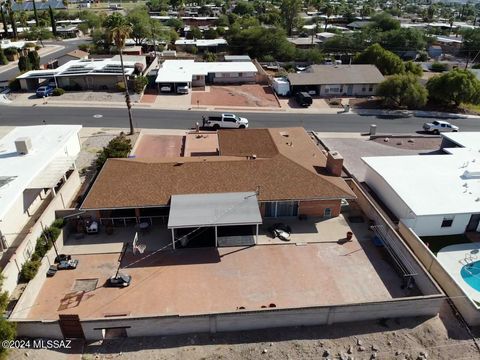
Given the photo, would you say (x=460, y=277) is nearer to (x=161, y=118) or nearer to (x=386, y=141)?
(x=386, y=141)

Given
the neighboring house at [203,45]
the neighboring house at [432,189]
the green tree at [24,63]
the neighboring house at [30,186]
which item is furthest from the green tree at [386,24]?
the neighboring house at [30,186]

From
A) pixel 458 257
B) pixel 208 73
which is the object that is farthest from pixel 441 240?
pixel 208 73

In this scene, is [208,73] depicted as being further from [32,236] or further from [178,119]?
[32,236]

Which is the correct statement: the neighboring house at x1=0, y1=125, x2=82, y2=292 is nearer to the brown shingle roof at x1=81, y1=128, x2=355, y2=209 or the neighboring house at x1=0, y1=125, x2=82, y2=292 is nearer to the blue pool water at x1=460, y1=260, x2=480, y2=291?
the brown shingle roof at x1=81, y1=128, x2=355, y2=209

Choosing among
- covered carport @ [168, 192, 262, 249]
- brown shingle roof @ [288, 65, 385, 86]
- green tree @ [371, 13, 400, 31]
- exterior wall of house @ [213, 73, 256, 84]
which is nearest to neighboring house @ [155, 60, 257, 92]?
exterior wall of house @ [213, 73, 256, 84]

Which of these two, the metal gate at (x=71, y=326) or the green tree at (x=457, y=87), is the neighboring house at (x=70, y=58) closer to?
the metal gate at (x=71, y=326)

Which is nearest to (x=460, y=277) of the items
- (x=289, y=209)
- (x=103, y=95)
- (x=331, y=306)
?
(x=331, y=306)
